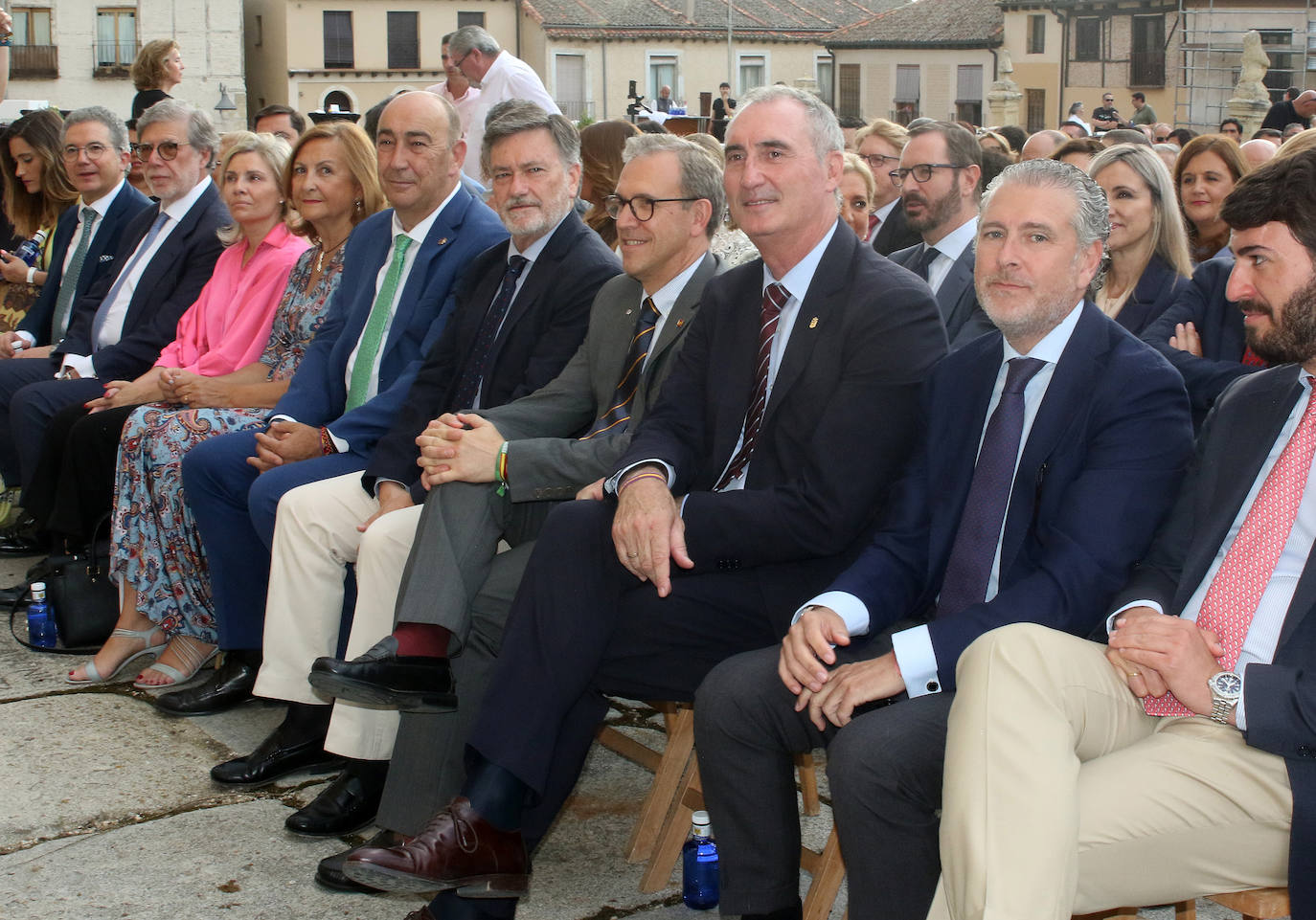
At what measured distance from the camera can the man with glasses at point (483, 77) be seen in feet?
25.4

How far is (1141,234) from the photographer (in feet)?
13.2

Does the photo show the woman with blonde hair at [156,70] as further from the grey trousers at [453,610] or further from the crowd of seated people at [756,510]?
the grey trousers at [453,610]

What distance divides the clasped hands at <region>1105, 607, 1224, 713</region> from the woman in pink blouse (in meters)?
3.34

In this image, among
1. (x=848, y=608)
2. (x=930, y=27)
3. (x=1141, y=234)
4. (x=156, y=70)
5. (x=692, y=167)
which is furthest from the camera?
(x=930, y=27)

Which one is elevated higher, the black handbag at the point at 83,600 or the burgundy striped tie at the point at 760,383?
the burgundy striped tie at the point at 760,383

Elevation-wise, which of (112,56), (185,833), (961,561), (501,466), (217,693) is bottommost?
(185,833)

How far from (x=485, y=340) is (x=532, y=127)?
2.02ft

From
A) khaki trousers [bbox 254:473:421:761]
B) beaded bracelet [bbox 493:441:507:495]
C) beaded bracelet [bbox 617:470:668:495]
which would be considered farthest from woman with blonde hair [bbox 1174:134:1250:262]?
khaki trousers [bbox 254:473:421:761]

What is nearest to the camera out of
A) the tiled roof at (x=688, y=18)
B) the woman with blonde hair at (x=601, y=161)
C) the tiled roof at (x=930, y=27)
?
the woman with blonde hair at (x=601, y=161)

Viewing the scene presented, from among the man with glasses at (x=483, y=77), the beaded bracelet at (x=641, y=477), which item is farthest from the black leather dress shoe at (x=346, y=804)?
the man with glasses at (x=483, y=77)

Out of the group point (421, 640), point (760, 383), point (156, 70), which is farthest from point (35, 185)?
point (760, 383)

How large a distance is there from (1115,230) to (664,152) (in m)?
1.43

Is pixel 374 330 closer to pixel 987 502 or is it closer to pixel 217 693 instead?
pixel 217 693

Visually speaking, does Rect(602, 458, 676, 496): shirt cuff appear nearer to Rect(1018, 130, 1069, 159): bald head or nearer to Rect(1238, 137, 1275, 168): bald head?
Rect(1018, 130, 1069, 159): bald head
